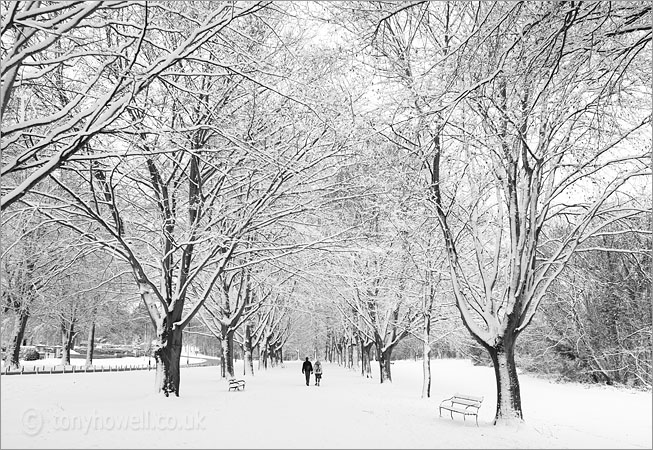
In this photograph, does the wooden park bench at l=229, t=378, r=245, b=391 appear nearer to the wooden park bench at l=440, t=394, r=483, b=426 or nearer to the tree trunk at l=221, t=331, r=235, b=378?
the tree trunk at l=221, t=331, r=235, b=378

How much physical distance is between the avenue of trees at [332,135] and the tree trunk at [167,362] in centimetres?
6

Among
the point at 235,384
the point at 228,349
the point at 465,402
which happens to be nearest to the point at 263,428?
the point at 465,402

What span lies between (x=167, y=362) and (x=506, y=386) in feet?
26.8

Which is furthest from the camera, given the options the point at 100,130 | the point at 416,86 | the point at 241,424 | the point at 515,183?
the point at 515,183

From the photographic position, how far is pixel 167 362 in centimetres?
1302

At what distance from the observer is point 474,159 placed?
517 inches

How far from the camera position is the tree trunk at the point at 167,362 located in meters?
12.9

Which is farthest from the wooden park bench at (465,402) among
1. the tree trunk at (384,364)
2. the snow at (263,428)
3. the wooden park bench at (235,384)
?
the tree trunk at (384,364)

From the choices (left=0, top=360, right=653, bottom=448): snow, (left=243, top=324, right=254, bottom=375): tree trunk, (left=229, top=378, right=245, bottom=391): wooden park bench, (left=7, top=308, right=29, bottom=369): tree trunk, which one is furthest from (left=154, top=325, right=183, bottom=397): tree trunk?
(left=7, top=308, right=29, bottom=369): tree trunk

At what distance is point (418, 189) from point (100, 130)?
22.2 ft

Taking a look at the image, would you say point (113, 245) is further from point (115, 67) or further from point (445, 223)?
point (445, 223)

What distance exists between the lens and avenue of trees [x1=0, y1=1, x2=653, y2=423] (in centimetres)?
783

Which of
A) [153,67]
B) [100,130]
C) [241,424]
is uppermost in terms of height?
[153,67]

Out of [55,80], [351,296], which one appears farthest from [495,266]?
[351,296]
